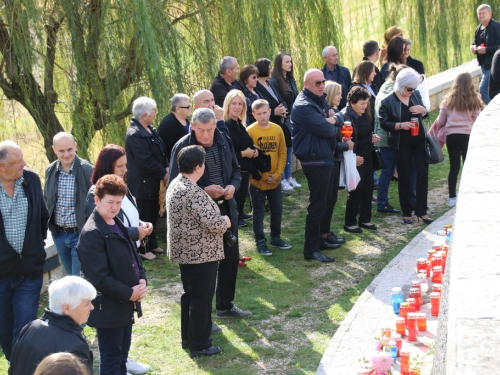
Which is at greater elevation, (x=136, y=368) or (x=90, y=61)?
(x=90, y=61)

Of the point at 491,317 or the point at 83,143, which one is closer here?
the point at 491,317

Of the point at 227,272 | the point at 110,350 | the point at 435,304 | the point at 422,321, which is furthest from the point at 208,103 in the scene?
the point at 110,350

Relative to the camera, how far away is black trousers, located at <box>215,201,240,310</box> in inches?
273

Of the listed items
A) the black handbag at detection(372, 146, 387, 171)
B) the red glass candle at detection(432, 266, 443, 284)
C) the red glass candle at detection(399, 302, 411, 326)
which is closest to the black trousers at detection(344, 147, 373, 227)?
the black handbag at detection(372, 146, 387, 171)

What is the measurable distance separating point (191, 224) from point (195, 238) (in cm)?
11

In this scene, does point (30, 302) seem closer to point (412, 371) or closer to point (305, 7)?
point (412, 371)

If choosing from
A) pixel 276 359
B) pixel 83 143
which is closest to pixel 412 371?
pixel 276 359

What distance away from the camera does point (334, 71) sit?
37.4 ft

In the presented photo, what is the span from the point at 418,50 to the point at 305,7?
16.5ft

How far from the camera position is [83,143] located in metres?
9.22

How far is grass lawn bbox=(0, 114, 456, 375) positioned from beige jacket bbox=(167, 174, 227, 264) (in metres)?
0.83

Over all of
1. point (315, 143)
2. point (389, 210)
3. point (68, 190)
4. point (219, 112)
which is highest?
point (219, 112)

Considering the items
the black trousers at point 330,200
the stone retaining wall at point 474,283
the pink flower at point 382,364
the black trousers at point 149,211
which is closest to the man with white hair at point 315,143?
the black trousers at point 330,200

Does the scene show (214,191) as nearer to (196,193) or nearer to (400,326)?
(196,193)
